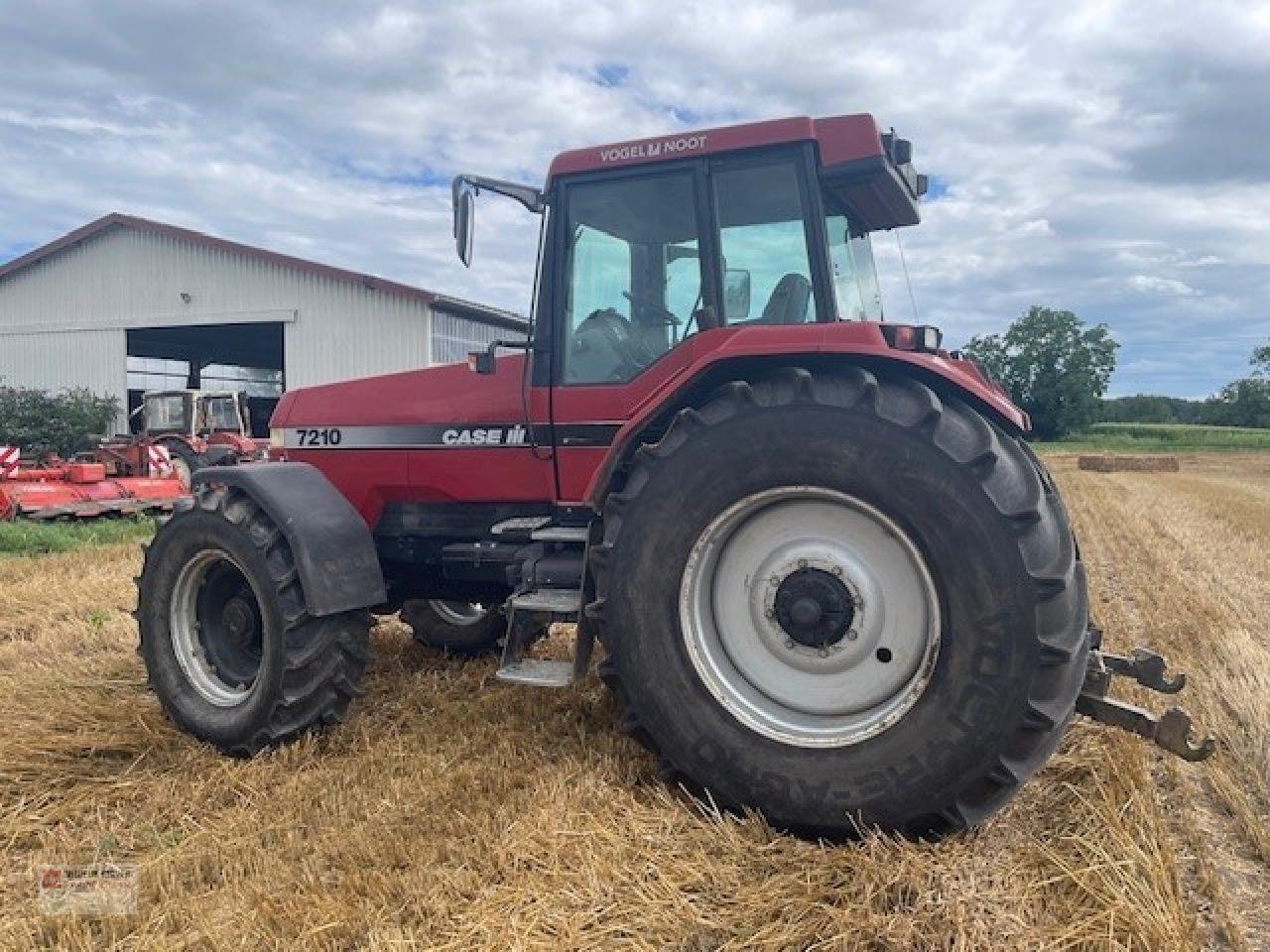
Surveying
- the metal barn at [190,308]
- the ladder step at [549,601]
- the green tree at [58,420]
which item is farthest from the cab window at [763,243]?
the green tree at [58,420]

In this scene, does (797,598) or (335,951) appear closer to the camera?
(335,951)

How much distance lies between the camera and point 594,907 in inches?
103

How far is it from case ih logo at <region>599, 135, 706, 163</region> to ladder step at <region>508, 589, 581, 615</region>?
1.75 metres

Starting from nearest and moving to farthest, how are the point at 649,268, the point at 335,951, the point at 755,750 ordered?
the point at 335,951
the point at 755,750
the point at 649,268

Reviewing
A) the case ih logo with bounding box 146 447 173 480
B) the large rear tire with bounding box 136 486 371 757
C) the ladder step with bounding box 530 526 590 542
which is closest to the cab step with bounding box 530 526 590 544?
the ladder step with bounding box 530 526 590 542

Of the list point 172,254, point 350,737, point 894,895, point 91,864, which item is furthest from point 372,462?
point 172,254

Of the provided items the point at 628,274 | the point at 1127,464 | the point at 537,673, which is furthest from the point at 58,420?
the point at 1127,464

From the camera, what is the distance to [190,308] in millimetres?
22734

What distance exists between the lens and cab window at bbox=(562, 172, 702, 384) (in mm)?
3840

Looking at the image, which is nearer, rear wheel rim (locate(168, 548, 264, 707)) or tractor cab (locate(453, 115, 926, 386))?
tractor cab (locate(453, 115, 926, 386))

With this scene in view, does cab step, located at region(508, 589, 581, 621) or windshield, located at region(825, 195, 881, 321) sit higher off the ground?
windshield, located at region(825, 195, 881, 321)

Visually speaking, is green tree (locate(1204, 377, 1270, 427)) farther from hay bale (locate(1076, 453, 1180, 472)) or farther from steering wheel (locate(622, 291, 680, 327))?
→ steering wheel (locate(622, 291, 680, 327))

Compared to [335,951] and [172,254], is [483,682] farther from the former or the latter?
[172,254]

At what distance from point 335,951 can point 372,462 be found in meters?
2.64
